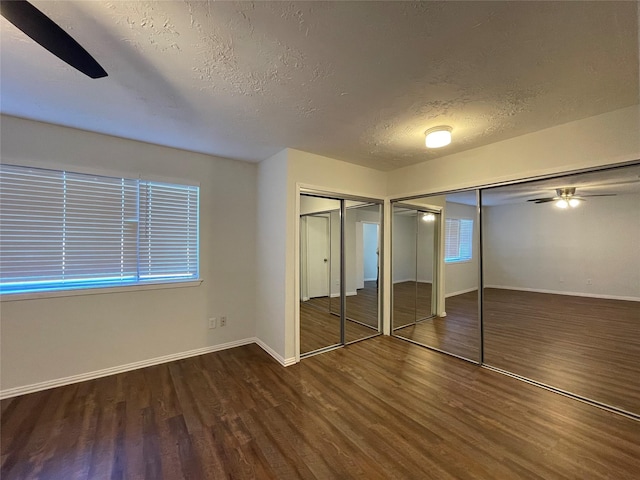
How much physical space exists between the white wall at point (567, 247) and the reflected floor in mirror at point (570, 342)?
0.18m

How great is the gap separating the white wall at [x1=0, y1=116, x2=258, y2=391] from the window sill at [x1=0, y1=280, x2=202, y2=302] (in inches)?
1.6

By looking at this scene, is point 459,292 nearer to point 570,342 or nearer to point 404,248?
point 404,248

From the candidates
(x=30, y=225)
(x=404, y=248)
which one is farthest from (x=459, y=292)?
(x=30, y=225)

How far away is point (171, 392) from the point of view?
240 cm

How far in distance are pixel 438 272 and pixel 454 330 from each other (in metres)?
0.85

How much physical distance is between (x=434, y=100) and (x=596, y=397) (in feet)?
9.76

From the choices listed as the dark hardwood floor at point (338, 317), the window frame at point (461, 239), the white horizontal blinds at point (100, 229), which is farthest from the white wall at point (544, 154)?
the white horizontal blinds at point (100, 229)

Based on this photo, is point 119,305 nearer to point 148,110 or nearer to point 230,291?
point 230,291

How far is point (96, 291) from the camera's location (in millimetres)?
2621

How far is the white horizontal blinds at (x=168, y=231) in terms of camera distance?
291 cm

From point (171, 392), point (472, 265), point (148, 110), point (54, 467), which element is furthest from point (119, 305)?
point (472, 265)

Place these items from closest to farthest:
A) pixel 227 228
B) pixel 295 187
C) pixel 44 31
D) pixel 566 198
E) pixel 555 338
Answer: pixel 44 31 < pixel 566 198 < pixel 295 187 < pixel 555 338 < pixel 227 228

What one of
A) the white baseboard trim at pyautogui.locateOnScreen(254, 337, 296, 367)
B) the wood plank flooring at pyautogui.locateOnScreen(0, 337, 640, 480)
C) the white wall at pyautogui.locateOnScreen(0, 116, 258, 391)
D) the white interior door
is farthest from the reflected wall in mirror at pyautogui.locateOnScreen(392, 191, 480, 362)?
the white wall at pyautogui.locateOnScreen(0, 116, 258, 391)

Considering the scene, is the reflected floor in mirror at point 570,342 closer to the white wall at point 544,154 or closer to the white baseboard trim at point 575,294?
the white baseboard trim at point 575,294
